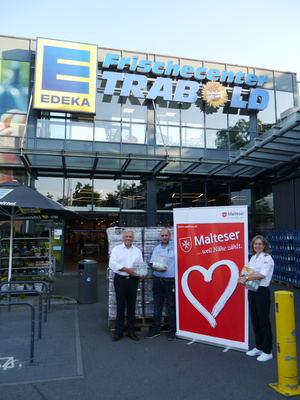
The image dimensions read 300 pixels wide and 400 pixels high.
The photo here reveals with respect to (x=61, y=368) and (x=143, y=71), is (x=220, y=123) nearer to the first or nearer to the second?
(x=143, y=71)

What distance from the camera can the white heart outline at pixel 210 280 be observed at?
5059 millimetres

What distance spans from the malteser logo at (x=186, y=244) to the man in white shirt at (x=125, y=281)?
75 cm

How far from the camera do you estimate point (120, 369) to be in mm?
4266

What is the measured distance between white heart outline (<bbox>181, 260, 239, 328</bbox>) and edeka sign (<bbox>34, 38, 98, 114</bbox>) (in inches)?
414

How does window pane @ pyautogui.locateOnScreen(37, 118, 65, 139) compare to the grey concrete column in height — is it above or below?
above

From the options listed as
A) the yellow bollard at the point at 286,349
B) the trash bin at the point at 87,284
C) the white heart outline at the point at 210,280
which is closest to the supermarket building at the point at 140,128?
the trash bin at the point at 87,284

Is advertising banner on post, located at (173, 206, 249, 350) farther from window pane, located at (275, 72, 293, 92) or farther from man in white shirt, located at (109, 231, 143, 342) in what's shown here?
window pane, located at (275, 72, 293, 92)

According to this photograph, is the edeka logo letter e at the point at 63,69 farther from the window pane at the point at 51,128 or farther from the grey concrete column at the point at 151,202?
the grey concrete column at the point at 151,202

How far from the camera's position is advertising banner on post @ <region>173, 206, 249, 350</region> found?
5.00 meters

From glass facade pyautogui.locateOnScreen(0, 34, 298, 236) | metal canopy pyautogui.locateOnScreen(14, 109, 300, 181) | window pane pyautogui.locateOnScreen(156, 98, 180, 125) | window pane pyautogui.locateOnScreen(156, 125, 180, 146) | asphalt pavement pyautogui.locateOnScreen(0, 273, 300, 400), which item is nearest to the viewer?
asphalt pavement pyautogui.locateOnScreen(0, 273, 300, 400)

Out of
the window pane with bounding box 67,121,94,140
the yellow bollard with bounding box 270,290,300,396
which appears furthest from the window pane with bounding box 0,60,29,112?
the yellow bollard with bounding box 270,290,300,396

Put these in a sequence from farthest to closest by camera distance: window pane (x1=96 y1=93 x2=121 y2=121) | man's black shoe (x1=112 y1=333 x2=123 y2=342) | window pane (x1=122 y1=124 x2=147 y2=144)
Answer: window pane (x1=122 y1=124 x2=147 y2=144) < window pane (x1=96 y1=93 x2=121 y2=121) < man's black shoe (x1=112 y1=333 x2=123 y2=342)

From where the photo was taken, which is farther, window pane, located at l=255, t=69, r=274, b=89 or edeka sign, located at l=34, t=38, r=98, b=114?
window pane, located at l=255, t=69, r=274, b=89

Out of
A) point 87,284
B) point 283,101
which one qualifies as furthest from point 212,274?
point 283,101
